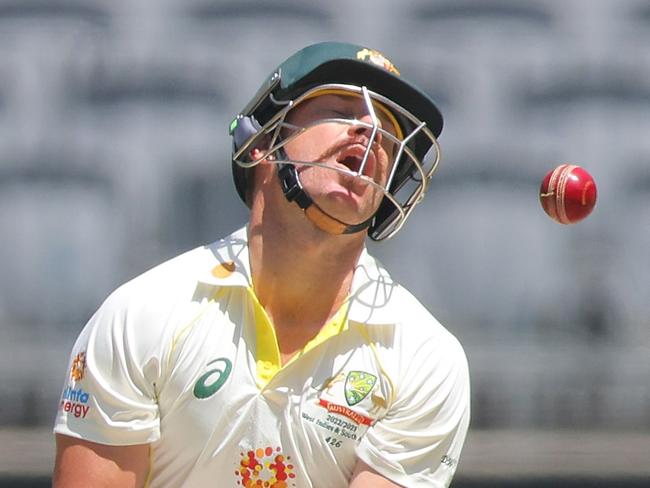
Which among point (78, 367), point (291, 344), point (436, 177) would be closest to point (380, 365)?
point (291, 344)

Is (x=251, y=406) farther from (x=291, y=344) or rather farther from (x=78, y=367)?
(x=78, y=367)

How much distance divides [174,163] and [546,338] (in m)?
1.64

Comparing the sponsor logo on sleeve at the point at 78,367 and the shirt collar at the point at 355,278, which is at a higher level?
the shirt collar at the point at 355,278

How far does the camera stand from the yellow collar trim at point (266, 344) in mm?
2357

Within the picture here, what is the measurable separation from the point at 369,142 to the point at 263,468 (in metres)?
0.59

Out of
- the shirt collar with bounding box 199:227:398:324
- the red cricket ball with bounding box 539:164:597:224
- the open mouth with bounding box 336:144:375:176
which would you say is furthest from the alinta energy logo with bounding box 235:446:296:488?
the red cricket ball with bounding box 539:164:597:224

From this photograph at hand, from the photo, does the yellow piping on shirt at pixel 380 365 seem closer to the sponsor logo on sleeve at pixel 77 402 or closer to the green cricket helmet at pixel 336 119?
the green cricket helmet at pixel 336 119

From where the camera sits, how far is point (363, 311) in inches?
95.7

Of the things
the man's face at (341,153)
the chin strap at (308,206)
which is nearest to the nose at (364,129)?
the man's face at (341,153)

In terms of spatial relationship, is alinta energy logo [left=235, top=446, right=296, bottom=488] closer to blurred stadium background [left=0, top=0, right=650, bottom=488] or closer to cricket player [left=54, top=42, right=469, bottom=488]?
cricket player [left=54, top=42, right=469, bottom=488]

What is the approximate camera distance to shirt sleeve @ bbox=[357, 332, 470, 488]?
2.38 meters

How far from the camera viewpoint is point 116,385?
7.51 feet

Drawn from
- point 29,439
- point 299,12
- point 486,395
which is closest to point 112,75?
point 299,12

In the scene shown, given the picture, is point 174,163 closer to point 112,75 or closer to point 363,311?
point 112,75
